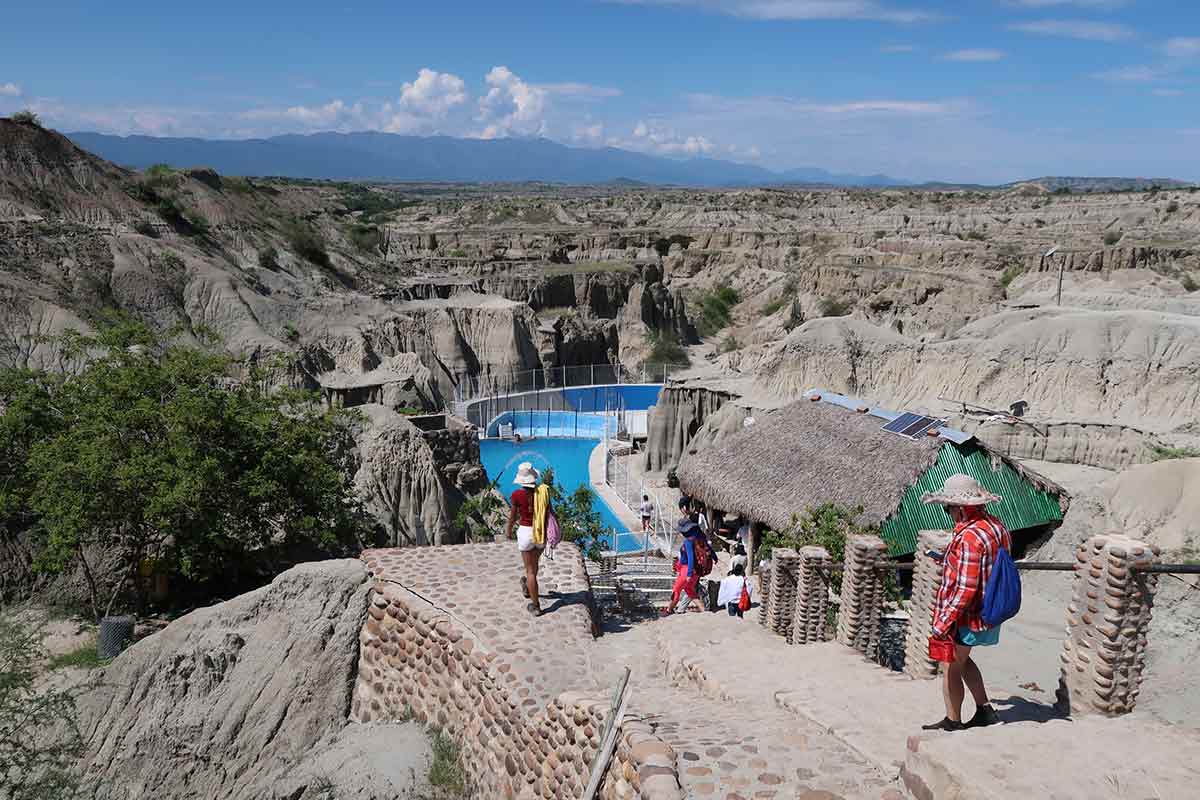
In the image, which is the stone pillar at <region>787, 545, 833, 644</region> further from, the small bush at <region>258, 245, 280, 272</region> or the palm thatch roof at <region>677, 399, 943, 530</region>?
→ the small bush at <region>258, 245, 280, 272</region>

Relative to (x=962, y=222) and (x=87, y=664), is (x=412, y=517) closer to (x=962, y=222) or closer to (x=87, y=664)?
(x=87, y=664)

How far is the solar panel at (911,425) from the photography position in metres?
19.3

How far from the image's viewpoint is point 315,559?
1398 centimetres

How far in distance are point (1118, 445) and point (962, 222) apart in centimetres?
7152

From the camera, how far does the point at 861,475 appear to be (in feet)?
61.4

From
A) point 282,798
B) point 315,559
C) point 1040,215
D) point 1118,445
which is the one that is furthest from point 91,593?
point 1040,215

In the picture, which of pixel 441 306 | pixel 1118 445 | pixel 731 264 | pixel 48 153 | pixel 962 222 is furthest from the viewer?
pixel 962 222

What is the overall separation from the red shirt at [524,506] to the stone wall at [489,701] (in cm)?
105

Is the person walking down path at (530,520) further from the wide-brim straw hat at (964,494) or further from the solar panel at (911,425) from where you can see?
the solar panel at (911,425)

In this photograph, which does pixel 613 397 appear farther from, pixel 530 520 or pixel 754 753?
pixel 754 753

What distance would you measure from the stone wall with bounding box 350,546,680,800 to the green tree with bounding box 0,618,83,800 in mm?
2687

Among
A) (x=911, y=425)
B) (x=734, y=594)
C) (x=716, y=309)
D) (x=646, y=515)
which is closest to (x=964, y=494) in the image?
(x=734, y=594)

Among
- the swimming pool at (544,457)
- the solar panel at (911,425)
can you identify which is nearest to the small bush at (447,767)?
the solar panel at (911,425)

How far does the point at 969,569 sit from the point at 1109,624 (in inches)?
57.1
